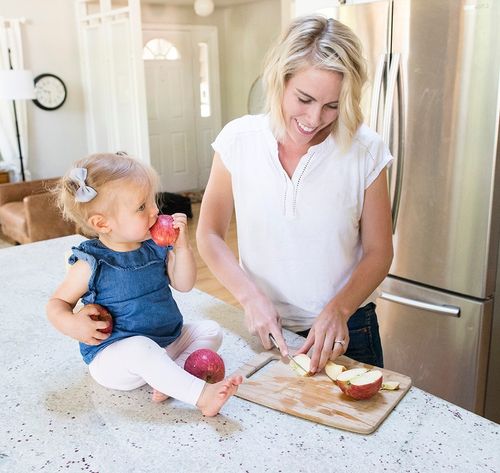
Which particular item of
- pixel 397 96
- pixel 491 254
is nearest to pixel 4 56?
pixel 397 96

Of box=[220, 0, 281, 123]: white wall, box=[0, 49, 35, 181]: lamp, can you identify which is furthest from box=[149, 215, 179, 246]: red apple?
box=[220, 0, 281, 123]: white wall

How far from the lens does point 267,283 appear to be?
143 cm

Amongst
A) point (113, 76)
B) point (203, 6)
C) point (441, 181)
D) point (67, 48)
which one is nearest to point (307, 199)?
point (441, 181)

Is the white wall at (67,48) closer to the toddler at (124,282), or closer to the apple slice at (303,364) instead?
the toddler at (124,282)

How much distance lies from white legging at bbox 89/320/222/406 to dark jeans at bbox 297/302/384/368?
19.3 inches

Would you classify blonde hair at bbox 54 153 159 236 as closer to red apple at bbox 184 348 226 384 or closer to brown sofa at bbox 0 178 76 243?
red apple at bbox 184 348 226 384

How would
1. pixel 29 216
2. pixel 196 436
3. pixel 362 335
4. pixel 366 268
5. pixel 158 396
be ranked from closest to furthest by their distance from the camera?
pixel 196 436, pixel 158 396, pixel 366 268, pixel 362 335, pixel 29 216

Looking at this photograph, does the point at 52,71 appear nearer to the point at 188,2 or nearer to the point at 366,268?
the point at 188,2

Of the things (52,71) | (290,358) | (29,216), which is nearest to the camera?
(290,358)

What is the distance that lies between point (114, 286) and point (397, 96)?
1.65 metres

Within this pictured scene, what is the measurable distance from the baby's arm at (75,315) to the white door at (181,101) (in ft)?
23.1

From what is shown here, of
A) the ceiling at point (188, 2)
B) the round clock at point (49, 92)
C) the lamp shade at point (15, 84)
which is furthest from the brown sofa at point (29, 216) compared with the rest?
the ceiling at point (188, 2)

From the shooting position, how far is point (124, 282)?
1.08 m

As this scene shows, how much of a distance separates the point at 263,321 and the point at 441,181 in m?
1.30
